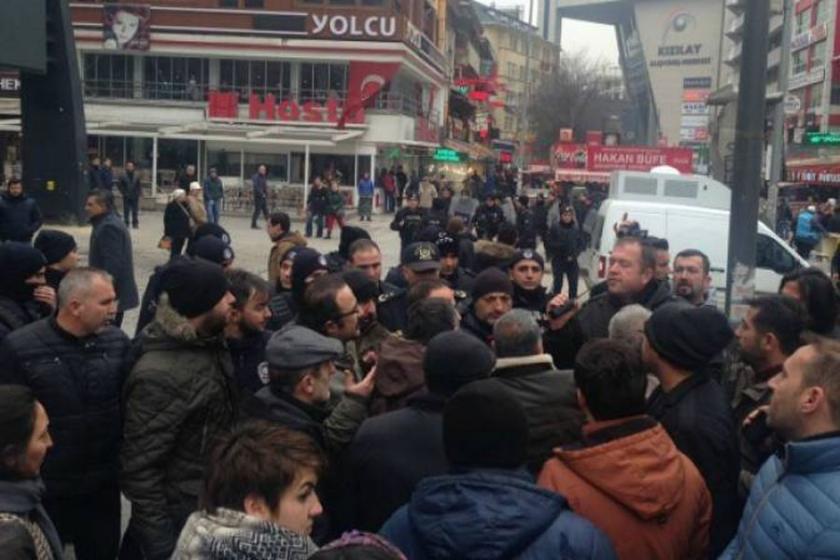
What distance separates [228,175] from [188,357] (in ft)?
128

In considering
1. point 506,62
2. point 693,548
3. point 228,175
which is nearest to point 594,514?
point 693,548

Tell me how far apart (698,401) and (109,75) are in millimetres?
46122

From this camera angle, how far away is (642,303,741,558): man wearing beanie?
3.64 meters

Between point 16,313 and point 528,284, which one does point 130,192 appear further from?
point 16,313

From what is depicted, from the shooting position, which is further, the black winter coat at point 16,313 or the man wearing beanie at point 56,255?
the man wearing beanie at point 56,255

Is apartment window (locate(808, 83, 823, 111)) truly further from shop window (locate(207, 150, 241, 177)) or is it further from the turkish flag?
shop window (locate(207, 150, 241, 177))

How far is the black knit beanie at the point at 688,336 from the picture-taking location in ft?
12.5

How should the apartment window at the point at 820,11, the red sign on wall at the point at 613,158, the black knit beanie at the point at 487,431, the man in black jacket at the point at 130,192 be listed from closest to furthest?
1. the black knit beanie at the point at 487,431
2. the man in black jacket at the point at 130,192
3. the red sign on wall at the point at 613,158
4. the apartment window at the point at 820,11

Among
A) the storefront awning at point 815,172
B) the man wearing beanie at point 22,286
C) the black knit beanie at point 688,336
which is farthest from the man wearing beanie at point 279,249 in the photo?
the storefront awning at point 815,172

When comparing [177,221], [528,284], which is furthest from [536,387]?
[177,221]

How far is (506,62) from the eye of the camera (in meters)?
131

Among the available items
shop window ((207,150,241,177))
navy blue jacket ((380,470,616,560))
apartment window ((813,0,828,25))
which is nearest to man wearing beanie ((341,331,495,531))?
navy blue jacket ((380,470,616,560))

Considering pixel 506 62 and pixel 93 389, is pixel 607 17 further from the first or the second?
pixel 93 389

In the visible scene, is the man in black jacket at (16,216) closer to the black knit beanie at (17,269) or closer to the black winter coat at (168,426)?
the black knit beanie at (17,269)
